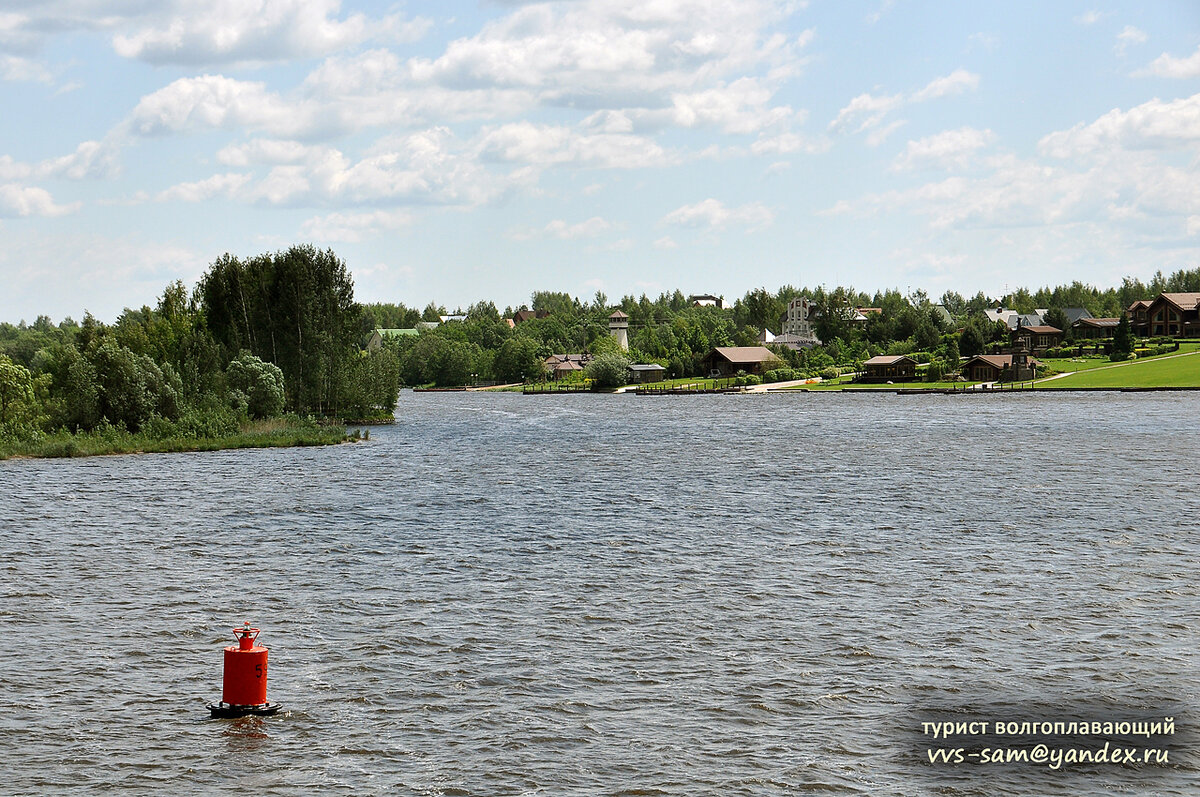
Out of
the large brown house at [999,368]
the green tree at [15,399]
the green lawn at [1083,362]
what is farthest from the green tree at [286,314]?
the green lawn at [1083,362]

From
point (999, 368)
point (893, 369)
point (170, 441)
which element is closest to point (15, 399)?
point (170, 441)

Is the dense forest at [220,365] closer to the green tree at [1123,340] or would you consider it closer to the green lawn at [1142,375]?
the green lawn at [1142,375]

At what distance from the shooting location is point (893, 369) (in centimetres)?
19775

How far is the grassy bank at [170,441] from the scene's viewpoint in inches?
3034

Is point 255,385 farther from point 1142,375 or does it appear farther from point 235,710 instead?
point 1142,375

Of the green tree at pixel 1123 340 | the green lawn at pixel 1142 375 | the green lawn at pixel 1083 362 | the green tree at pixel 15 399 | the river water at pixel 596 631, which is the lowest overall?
the river water at pixel 596 631

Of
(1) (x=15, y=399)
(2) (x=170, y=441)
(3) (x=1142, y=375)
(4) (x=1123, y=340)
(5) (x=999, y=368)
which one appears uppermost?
(4) (x=1123, y=340)

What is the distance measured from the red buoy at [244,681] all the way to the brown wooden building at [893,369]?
18734cm

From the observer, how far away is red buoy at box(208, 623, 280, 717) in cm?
1859

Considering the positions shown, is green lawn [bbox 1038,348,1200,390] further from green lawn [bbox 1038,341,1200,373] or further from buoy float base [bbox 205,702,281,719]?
buoy float base [bbox 205,702,281,719]

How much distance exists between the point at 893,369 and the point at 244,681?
619 ft

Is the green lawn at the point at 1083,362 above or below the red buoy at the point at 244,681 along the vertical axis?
above

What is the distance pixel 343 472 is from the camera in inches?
2680

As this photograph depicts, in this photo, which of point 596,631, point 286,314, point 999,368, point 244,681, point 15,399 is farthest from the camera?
point 999,368
